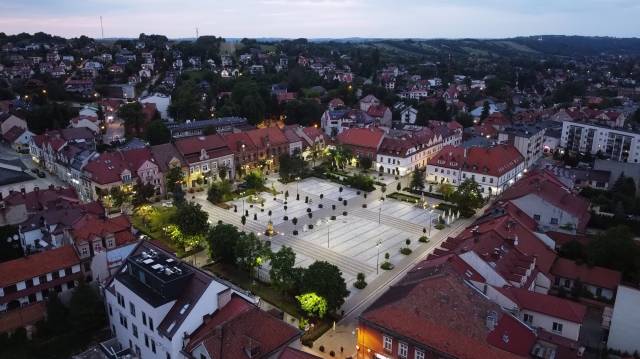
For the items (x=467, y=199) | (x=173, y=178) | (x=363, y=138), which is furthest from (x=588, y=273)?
(x=173, y=178)

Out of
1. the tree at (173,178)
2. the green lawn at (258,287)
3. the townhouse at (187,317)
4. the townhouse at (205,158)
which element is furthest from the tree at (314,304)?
the townhouse at (205,158)

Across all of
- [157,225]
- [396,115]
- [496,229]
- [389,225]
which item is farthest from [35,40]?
[496,229]

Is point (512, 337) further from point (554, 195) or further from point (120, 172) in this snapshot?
point (120, 172)

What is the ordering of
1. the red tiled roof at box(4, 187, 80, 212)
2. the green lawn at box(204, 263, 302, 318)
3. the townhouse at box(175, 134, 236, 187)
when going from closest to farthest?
the green lawn at box(204, 263, 302, 318), the red tiled roof at box(4, 187, 80, 212), the townhouse at box(175, 134, 236, 187)

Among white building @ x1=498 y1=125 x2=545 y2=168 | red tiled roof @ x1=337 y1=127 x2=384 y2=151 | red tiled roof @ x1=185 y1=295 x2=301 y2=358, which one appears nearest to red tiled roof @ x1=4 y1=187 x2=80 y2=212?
red tiled roof @ x1=185 y1=295 x2=301 y2=358

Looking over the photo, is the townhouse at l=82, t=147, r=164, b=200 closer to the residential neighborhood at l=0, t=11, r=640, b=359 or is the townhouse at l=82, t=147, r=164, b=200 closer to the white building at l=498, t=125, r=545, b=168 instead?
the residential neighborhood at l=0, t=11, r=640, b=359

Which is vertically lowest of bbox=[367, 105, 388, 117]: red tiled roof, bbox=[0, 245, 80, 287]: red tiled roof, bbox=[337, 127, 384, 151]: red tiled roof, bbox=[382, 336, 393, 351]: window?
bbox=[382, 336, 393, 351]: window

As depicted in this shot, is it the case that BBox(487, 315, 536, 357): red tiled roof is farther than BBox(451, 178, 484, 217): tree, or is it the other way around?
BBox(451, 178, 484, 217): tree

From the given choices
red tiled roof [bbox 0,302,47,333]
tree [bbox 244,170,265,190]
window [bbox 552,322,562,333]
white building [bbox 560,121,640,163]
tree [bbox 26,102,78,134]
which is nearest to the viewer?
window [bbox 552,322,562,333]
